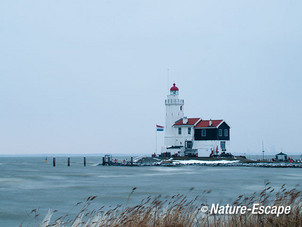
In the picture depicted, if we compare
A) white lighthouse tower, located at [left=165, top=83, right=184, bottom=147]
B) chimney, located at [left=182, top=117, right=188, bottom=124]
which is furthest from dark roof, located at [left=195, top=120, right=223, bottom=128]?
white lighthouse tower, located at [left=165, top=83, right=184, bottom=147]

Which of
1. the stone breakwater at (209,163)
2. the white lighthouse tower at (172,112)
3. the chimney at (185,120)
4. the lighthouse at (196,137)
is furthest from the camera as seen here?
the white lighthouse tower at (172,112)

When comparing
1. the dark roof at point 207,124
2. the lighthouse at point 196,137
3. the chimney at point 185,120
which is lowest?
the lighthouse at point 196,137

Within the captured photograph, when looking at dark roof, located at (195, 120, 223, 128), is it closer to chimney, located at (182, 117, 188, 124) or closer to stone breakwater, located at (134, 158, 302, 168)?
chimney, located at (182, 117, 188, 124)

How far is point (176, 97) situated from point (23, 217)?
164 feet

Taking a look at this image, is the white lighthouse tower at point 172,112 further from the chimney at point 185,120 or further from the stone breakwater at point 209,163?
the stone breakwater at point 209,163

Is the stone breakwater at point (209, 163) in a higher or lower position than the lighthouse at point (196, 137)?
lower

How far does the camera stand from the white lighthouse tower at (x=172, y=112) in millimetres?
67312

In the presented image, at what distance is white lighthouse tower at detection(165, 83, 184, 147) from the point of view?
67.3m

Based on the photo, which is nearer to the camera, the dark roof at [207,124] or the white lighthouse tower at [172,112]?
the dark roof at [207,124]

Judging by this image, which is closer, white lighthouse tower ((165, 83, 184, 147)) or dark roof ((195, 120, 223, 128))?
dark roof ((195, 120, 223, 128))

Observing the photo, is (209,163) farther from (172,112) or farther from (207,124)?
(172,112)

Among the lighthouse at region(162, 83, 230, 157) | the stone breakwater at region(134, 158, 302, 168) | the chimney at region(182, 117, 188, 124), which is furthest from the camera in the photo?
the chimney at region(182, 117, 188, 124)

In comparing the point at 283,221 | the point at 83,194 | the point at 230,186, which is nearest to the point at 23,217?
the point at 83,194

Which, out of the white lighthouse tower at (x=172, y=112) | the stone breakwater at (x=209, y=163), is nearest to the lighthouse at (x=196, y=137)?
the white lighthouse tower at (x=172, y=112)
